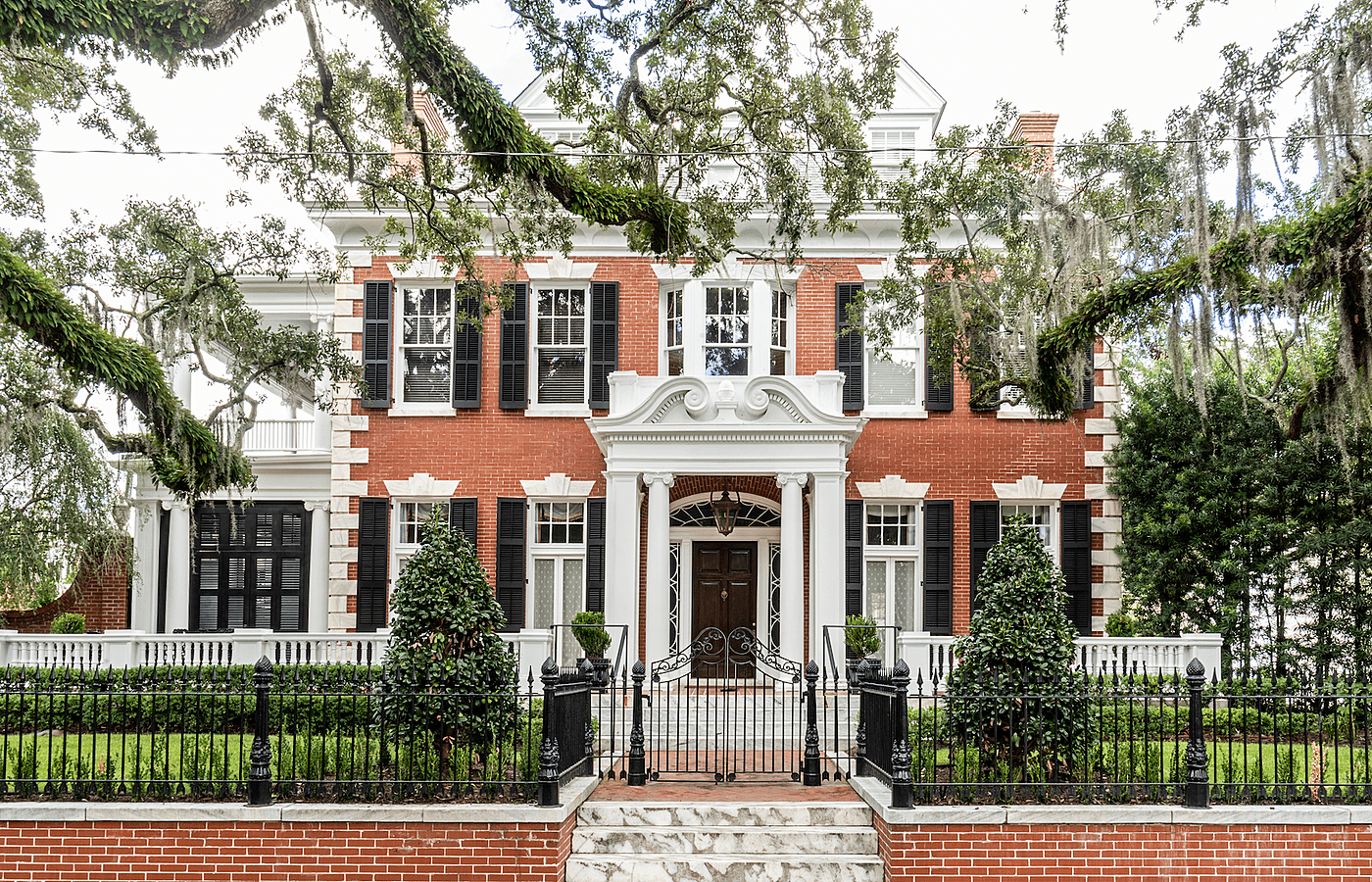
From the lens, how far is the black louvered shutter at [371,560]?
18141 millimetres

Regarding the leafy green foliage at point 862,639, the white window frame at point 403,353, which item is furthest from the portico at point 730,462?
the white window frame at point 403,353

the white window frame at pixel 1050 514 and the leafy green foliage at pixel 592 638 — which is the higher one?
the white window frame at pixel 1050 514

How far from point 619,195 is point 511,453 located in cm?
813

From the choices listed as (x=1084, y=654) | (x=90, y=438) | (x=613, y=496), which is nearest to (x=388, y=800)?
(x=613, y=496)

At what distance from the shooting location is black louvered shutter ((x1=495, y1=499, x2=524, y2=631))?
Answer: 18.1 m

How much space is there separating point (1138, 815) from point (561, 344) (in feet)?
41.6

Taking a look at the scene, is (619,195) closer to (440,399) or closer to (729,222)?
(729,222)

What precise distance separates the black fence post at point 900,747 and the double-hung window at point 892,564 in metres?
9.72

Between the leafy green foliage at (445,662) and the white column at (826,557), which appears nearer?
the leafy green foliage at (445,662)

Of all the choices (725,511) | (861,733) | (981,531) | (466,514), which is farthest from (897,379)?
(861,733)

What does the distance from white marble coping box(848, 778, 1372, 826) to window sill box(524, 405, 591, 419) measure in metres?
11.2

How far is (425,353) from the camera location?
18.7m

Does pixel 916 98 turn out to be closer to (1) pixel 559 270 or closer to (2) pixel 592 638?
(1) pixel 559 270

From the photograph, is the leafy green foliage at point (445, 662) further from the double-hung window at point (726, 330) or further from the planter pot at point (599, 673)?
the double-hung window at point (726, 330)
